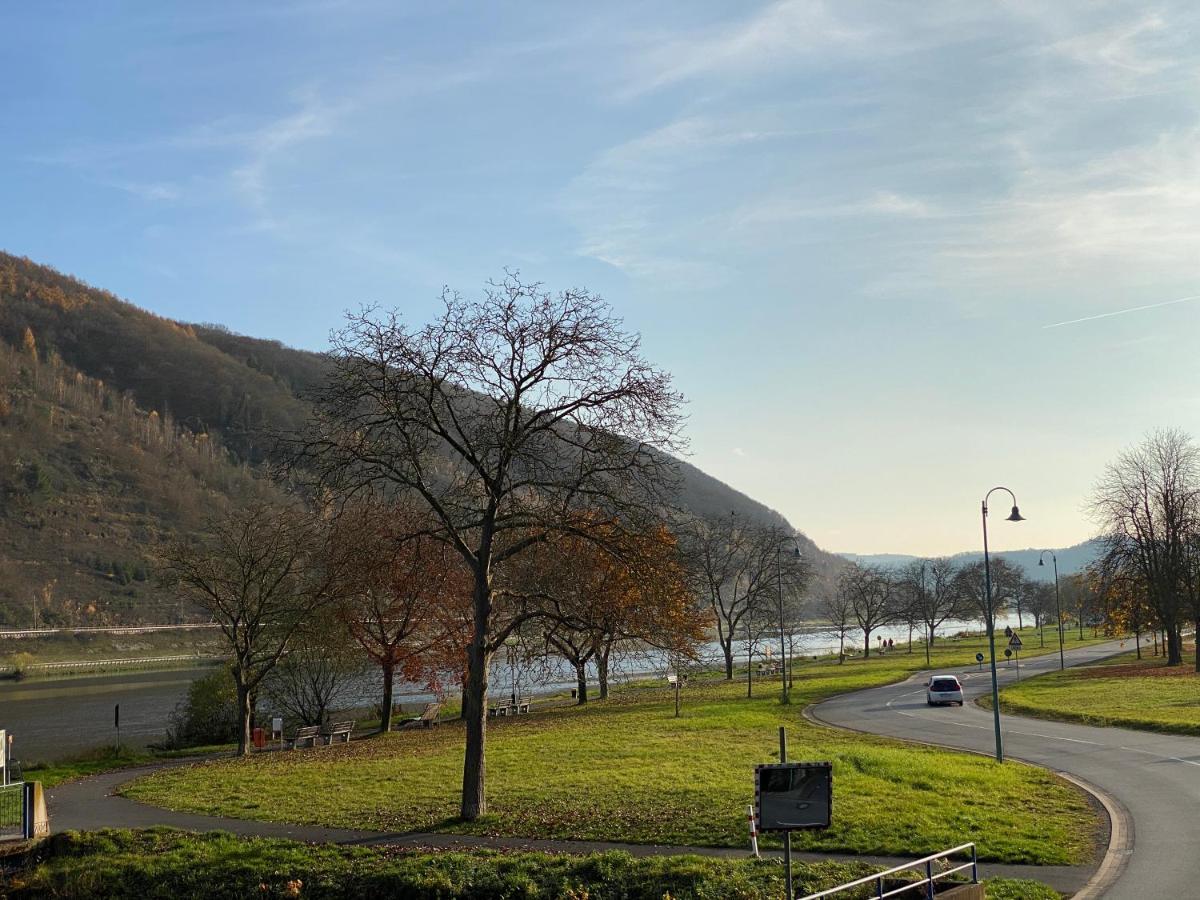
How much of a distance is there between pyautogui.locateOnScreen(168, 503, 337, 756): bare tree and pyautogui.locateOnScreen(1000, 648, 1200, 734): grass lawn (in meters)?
29.2

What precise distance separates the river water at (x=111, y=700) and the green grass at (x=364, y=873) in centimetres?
1673

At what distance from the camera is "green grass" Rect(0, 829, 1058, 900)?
13.3m

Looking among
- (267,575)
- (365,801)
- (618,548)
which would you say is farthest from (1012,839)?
(267,575)

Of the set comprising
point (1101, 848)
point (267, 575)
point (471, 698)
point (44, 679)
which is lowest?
point (44, 679)

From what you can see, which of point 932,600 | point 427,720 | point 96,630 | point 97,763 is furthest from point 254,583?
point 96,630

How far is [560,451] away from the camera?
2259 cm

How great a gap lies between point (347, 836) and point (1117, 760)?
20.2m

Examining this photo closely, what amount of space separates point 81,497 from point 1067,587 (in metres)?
164

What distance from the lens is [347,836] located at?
17.9 meters

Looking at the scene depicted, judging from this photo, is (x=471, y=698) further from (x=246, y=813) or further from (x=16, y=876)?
(x=16, y=876)

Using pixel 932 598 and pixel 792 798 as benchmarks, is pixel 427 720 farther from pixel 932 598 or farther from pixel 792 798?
pixel 932 598

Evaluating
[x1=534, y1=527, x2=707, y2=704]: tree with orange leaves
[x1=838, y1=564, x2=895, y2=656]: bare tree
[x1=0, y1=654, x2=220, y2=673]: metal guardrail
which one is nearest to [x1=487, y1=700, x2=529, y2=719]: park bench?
[x1=534, y1=527, x2=707, y2=704]: tree with orange leaves

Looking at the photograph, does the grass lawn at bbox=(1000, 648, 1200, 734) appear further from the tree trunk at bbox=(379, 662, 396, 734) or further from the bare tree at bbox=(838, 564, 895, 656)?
the bare tree at bbox=(838, 564, 895, 656)

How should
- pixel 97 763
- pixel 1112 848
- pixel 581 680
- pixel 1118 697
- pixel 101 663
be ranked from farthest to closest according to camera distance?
pixel 101 663
pixel 581 680
pixel 1118 697
pixel 97 763
pixel 1112 848
